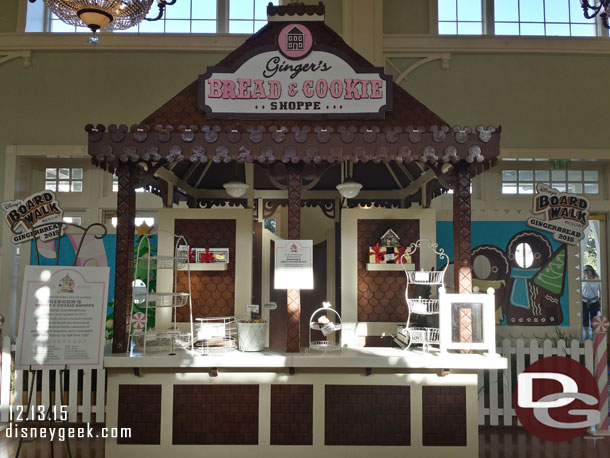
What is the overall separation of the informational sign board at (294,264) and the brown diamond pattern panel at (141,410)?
158 cm

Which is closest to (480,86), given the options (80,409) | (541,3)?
(541,3)

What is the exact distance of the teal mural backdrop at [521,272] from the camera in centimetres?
781

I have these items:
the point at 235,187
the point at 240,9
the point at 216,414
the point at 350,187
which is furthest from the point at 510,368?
the point at 240,9

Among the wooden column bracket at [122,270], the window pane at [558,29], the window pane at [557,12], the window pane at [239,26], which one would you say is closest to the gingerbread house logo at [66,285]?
the wooden column bracket at [122,270]

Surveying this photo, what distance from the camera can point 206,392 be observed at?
5.05m

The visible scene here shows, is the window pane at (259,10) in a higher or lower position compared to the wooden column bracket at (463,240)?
higher

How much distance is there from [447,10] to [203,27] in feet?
13.3

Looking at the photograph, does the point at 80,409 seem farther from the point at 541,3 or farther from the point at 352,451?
the point at 541,3

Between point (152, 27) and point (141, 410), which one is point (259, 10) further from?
point (141, 410)

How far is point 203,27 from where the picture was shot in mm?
8852

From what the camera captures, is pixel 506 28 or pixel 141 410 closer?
pixel 141 410

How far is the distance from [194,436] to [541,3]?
339 inches

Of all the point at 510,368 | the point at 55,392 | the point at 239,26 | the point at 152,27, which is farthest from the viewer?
the point at 239,26

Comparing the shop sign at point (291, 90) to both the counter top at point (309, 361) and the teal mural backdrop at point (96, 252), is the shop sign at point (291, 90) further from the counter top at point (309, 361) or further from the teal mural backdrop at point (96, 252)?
the teal mural backdrop at point (96, 252)
